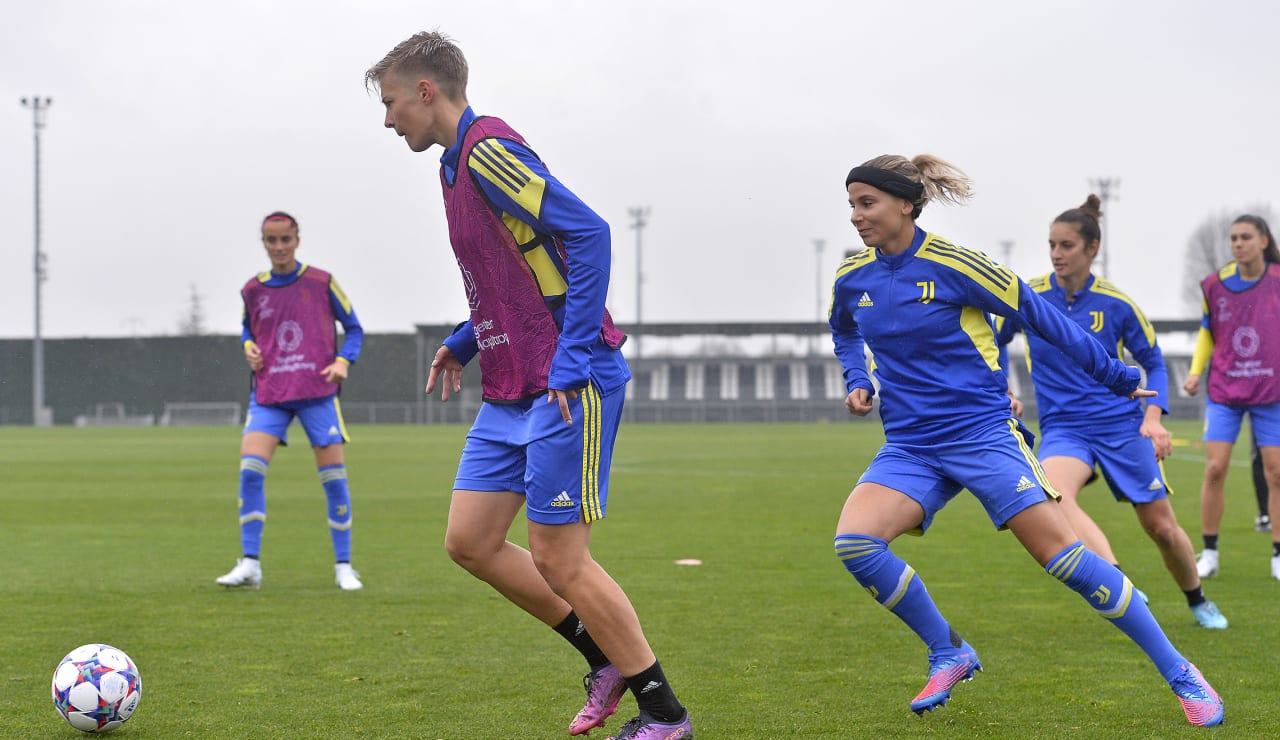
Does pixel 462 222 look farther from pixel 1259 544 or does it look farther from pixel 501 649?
pixel 1259 544

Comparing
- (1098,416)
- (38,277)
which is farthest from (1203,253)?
(1098,416)

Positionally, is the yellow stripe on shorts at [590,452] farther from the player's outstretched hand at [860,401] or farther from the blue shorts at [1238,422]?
the blue shorts at [1238,422]

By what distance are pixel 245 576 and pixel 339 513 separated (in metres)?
0.68

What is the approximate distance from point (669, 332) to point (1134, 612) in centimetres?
5286

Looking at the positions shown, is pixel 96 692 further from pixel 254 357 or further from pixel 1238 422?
pixel 1238 422

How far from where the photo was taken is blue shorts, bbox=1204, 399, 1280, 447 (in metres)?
8.54

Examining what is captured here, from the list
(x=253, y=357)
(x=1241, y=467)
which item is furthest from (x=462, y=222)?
(x=1241, y=467)

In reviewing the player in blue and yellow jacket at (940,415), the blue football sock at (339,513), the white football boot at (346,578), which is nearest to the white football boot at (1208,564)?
the player in blue and yellow jacket at (940,415)

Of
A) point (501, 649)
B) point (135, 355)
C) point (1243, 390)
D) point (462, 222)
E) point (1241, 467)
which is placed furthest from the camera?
point (135, 355)

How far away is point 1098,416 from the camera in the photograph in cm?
694

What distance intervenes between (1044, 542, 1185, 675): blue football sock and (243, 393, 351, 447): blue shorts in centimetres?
513

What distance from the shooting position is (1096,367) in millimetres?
5008

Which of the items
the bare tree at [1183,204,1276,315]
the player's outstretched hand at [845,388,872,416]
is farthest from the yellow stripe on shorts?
the bare tree at [1183,204,1276,315]

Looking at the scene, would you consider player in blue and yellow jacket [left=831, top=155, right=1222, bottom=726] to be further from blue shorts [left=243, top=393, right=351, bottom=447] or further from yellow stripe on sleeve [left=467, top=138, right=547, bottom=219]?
blue shorts [left=243, top=393, right=351, bottom=447]
